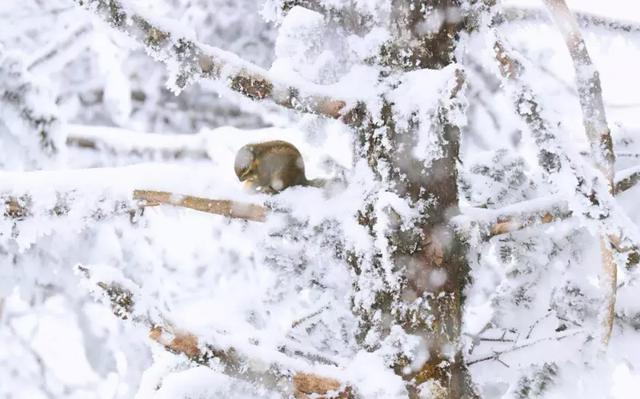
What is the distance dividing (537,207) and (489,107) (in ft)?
14.7

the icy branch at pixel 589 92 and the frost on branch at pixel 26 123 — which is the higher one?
the frost on branch at pixel 26 123

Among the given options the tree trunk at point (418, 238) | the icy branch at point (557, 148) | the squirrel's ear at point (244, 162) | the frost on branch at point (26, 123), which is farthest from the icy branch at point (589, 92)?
the frost on branch at point (26, 123)

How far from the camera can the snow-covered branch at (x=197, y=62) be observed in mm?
1629

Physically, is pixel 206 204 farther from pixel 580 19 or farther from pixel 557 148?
pixel 580 19

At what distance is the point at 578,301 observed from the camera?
254 centimetres

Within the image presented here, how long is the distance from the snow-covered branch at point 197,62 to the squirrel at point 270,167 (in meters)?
0.78

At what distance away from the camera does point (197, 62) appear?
5.58 ft

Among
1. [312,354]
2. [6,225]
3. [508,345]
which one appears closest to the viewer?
[6,225]

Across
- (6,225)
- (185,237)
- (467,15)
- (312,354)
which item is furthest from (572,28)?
(185,237)

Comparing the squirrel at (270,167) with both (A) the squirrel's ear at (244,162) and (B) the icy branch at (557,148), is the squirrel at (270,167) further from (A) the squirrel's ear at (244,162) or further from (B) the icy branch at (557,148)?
(B) the icy branch at (557,148)

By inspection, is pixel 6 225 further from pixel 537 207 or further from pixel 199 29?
pixel 199 29

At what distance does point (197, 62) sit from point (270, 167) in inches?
38.6

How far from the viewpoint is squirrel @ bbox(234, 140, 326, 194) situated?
8.52 feet

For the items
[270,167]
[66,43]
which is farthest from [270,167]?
[66,43]
